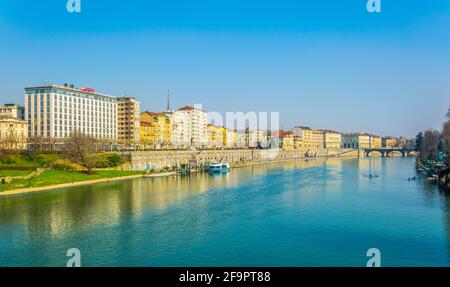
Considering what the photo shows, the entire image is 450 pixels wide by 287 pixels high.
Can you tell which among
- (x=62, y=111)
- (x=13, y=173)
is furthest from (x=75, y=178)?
(x=62, y=111)

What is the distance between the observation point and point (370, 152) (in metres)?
105

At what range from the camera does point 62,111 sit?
51.6 meters

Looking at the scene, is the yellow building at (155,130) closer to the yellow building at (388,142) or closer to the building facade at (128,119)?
the building facade at (128,119)

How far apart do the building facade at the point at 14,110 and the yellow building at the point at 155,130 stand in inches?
634

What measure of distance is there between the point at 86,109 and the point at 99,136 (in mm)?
4648

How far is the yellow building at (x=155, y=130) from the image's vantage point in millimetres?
62312

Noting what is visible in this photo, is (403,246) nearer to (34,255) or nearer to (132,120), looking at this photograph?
(34,255)

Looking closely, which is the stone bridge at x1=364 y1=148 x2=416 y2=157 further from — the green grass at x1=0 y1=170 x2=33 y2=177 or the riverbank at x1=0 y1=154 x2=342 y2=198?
the green grass at x1=0 y1=170 x2=33 y2=177

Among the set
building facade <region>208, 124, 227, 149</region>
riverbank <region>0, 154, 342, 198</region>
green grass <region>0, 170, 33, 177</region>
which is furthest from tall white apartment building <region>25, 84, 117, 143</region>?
building facade <region>208, 124, 227, 149</region>

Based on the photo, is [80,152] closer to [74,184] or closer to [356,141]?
[74,184]

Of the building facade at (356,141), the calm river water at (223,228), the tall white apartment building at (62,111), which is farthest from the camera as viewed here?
the building facade at (356,141)

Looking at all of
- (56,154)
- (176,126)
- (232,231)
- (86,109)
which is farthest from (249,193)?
(176,126)

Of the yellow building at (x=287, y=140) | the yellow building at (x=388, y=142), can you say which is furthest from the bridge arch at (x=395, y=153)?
the yellow building at (x=388, y=142)

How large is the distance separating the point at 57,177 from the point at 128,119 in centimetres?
2998
